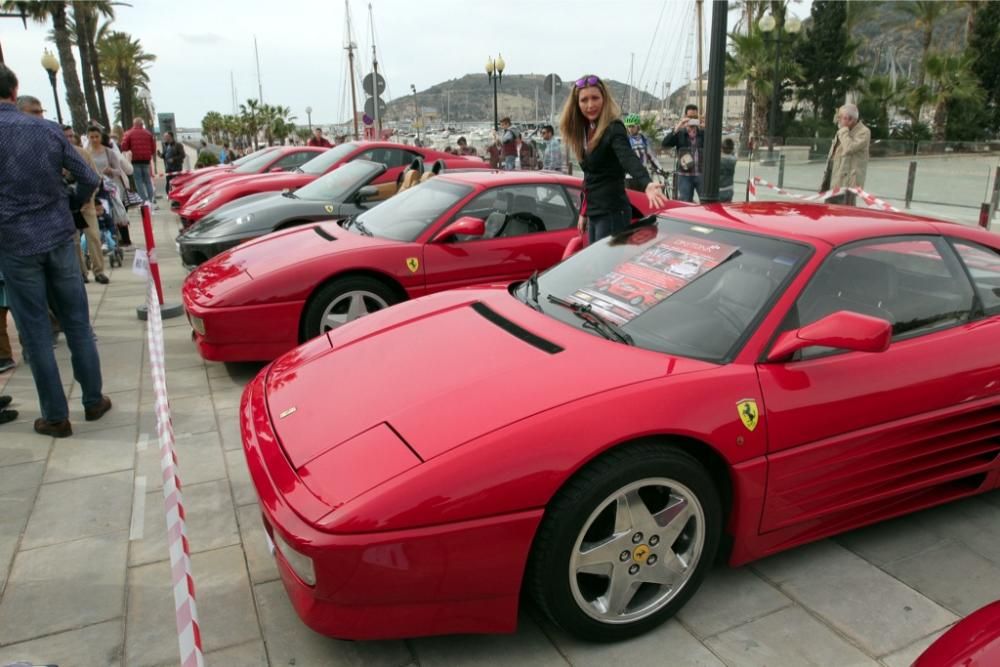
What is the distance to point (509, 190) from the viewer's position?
217 inches

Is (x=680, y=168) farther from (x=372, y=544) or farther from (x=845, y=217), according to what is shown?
(x=372, y=544)

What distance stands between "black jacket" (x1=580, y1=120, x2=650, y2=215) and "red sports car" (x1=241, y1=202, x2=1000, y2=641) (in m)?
1.50

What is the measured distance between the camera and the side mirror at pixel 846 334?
2.36 meters

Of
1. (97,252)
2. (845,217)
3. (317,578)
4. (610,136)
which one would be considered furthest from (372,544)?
(97,252)

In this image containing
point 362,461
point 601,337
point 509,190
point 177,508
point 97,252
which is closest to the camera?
point 362,461

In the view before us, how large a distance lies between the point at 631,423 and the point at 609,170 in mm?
3030

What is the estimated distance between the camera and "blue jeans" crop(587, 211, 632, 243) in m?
5.08

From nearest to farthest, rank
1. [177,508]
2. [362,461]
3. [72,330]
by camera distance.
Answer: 1. [362,461]
2. [177,508]
3. [72,330]

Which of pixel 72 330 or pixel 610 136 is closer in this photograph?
pixel 72 330

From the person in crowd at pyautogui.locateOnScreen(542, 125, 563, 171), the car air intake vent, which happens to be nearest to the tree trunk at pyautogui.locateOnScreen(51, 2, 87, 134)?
the person in crowd at pyautogui.locateOnScreen(542, 125, 563, 171)

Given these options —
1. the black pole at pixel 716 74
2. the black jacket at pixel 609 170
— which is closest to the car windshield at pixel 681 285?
the black jacket at pixel 609 170

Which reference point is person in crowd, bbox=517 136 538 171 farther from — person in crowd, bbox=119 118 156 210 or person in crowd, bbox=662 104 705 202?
person in crowd, bbox=119 118 156 210

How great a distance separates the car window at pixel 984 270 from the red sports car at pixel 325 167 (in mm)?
6485

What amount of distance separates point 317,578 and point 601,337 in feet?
4.20
